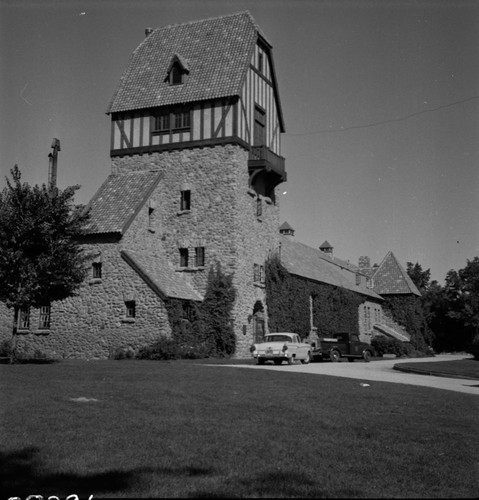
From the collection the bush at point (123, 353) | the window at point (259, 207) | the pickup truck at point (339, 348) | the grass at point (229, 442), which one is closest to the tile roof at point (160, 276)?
the bush at point (123, 353)

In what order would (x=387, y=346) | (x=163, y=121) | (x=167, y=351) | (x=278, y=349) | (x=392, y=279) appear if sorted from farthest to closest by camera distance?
(x=392, y=279), (x=387, y=346), (x=163, y=121), (x=167, y=351), (x=278, y=349)

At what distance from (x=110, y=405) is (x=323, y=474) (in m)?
5.05

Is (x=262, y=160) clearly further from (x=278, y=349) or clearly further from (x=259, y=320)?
(x=278, y=349)

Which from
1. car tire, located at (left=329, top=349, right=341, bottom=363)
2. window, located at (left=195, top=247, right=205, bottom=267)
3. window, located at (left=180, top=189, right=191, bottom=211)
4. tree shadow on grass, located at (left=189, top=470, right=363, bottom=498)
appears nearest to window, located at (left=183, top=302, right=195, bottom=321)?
window, located at (left=195, top=247, right=205, bottom=267)

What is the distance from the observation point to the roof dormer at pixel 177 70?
116 feet

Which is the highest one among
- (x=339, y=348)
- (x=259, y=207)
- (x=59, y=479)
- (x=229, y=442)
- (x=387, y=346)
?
(x=259, y=207)

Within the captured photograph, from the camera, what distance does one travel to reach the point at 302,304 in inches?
1576

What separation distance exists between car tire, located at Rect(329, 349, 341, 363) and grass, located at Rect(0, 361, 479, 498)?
20114mm

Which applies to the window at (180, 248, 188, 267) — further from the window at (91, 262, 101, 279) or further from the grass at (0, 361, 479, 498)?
the grass at (0, 361, 479, 498)

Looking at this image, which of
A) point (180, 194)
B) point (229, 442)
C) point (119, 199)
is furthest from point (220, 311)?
point (229, 442)

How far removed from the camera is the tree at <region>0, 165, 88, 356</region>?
853 inches

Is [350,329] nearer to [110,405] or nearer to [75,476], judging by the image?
[110,405]

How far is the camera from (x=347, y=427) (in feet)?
32.6

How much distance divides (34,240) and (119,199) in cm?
1159
